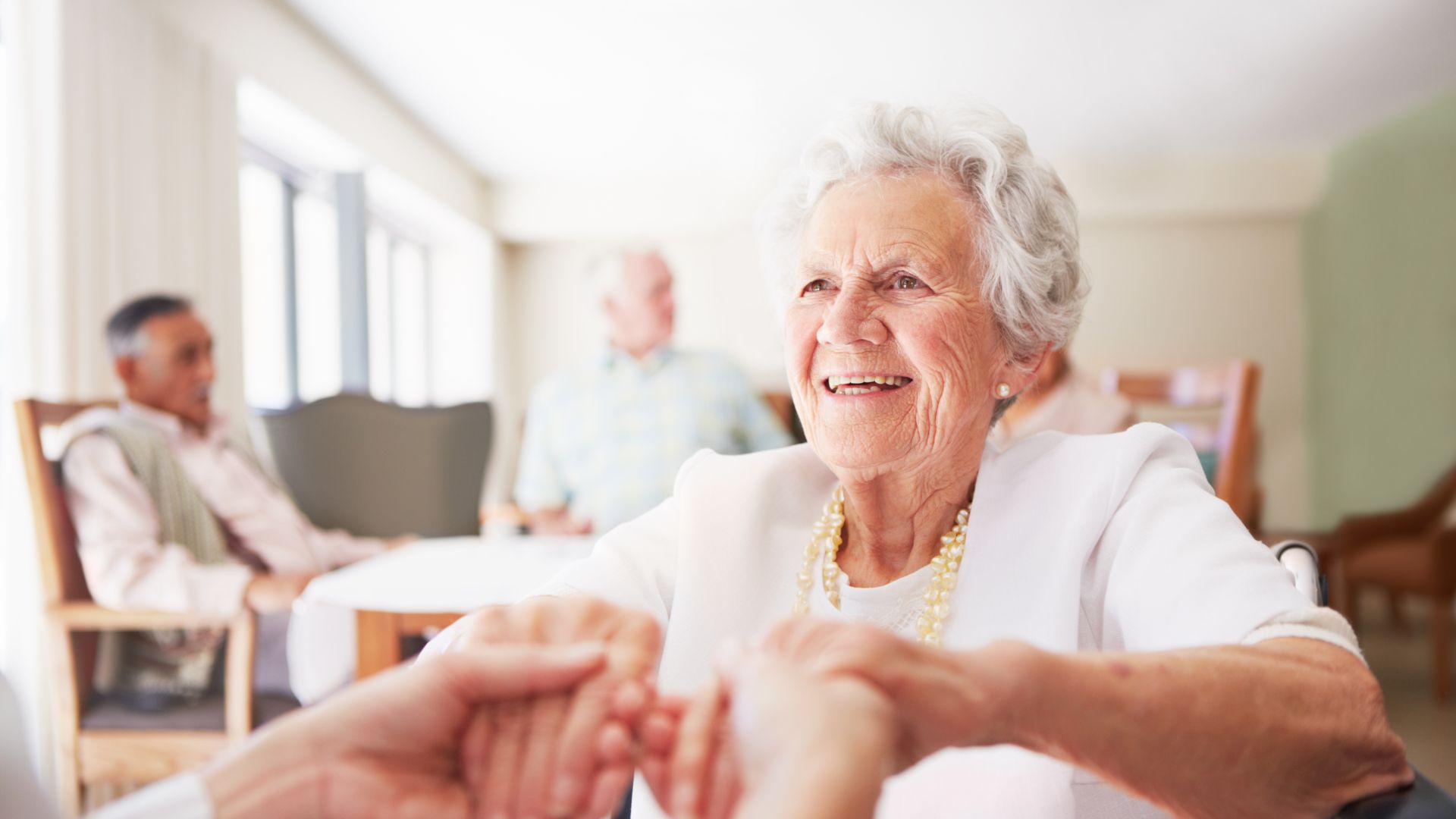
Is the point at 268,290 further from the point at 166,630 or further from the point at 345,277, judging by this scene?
the point at 166,630

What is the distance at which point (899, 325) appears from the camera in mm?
1024

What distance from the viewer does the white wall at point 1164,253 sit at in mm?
7527

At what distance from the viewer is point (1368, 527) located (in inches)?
211

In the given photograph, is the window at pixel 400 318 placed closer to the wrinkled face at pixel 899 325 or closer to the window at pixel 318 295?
the window at pixel 318 295

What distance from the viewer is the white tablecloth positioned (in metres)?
1.70

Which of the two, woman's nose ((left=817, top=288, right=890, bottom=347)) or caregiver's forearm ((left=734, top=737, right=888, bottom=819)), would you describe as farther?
woman's nose ((left=817, top=288, right=890, bottom=347))

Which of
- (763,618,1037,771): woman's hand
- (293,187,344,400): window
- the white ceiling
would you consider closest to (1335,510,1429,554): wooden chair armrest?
the white ceiling

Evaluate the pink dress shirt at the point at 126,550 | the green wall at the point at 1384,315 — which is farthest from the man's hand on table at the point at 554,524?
the green wall at the point at 1384,315

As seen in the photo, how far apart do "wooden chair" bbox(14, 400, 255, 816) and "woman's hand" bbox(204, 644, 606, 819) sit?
62.3 inches

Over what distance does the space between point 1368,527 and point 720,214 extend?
195 inches

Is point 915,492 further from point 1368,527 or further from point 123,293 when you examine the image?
point 1368,527

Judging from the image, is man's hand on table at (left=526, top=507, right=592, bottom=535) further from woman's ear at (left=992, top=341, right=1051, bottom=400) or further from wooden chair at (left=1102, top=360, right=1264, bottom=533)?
woman's ear at (left=992, top=341, right=1051, bottom=400)

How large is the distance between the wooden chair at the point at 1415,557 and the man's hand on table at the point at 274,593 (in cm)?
417

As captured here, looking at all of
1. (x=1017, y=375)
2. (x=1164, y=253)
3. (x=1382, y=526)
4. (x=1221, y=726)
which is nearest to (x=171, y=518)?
(x=1017, y=375)
